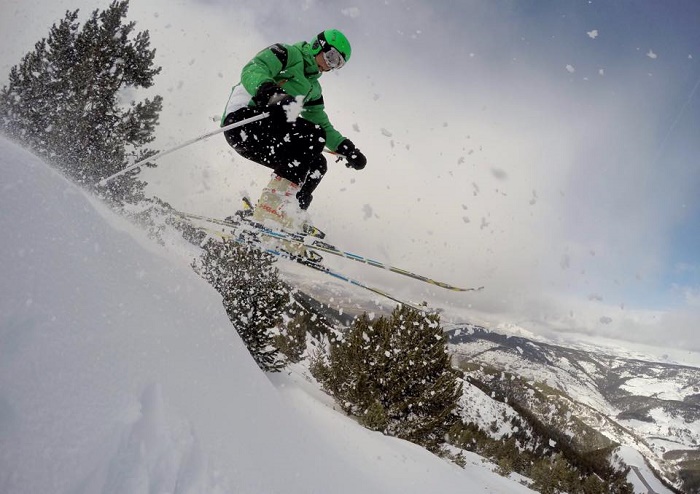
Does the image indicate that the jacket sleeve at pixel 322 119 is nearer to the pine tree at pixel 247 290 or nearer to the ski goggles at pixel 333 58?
the ski goggles at pixel 333 58

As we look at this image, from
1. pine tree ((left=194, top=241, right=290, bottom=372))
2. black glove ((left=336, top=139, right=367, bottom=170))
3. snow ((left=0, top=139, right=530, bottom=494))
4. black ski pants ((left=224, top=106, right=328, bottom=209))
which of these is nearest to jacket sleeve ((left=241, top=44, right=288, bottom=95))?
black ski pants ((left=224, top=106, right=328, bottom=209))

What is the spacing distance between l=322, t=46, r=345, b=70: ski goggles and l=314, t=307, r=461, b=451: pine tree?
11726mm

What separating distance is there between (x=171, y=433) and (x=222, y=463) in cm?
35

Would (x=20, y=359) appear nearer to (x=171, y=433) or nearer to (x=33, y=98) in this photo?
(x=171, y=433)

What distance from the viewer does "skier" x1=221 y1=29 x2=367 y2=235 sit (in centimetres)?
455

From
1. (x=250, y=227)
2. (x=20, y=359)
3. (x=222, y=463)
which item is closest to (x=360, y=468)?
(x=222, y=463)

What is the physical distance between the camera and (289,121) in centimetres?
507

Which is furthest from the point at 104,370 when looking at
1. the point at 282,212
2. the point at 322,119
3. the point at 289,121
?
the point at 322,119

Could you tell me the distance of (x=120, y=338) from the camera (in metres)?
1.61

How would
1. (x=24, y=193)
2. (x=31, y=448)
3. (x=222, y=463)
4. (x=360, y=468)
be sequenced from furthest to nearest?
1. (x=360, y=468)
2. (x=222, y=463)
3. (x=24, y=193)
4. (x=31, y=448)

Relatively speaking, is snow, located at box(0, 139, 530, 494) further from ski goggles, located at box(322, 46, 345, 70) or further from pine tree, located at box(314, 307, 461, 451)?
pine tree, located at box(314, 307, 461, 451)

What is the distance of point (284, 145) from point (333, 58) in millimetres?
1357

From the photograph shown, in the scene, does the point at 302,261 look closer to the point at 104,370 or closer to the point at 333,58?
the point at 333,58

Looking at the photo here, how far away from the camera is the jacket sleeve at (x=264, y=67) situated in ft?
14.2
